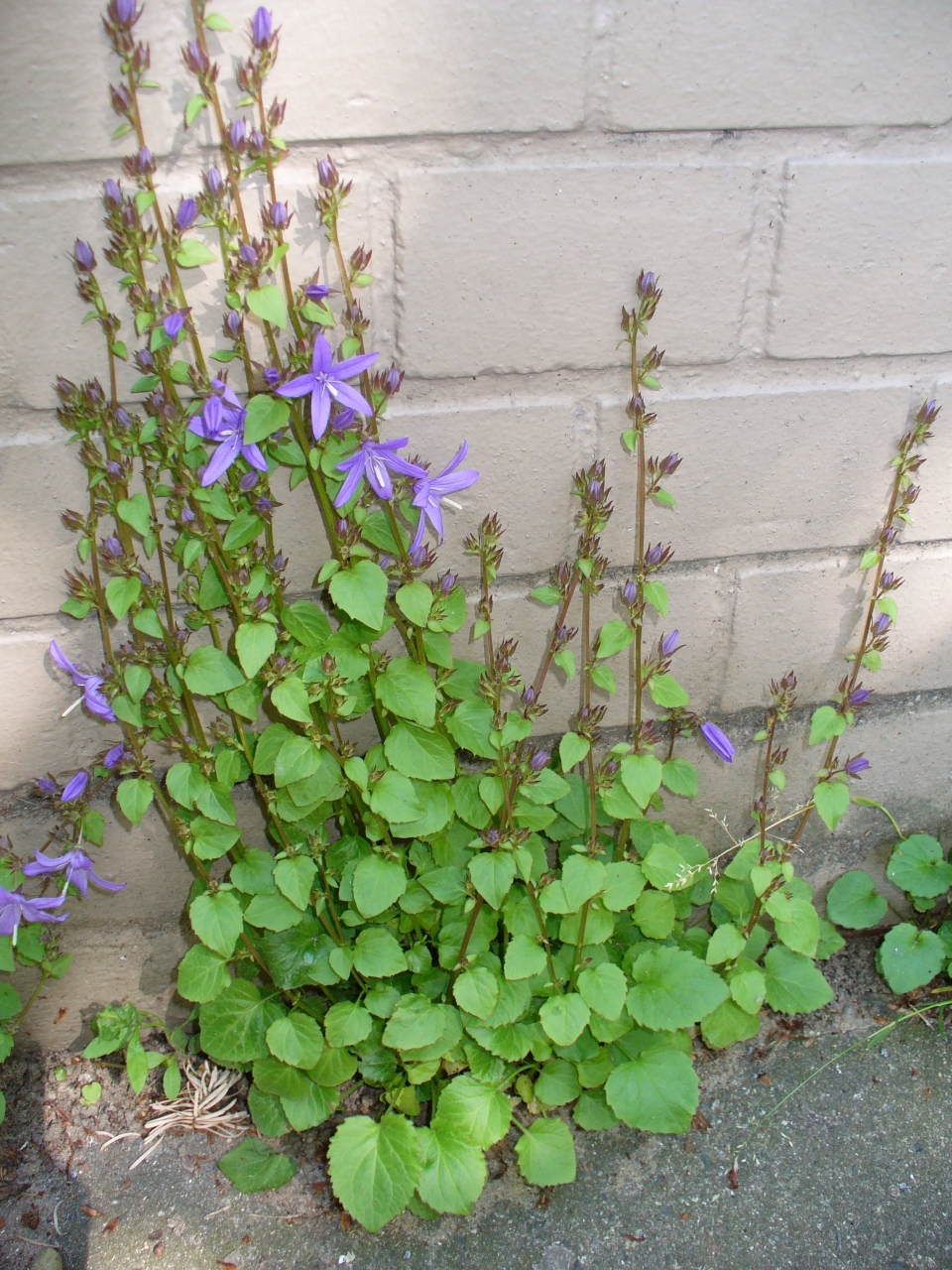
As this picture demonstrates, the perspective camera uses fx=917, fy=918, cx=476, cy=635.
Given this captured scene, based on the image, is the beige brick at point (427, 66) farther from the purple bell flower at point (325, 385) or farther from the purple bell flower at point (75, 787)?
the purple bell flower at point (75, 787)

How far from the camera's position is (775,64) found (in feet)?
4.98

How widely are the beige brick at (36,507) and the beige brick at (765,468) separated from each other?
0.98 m

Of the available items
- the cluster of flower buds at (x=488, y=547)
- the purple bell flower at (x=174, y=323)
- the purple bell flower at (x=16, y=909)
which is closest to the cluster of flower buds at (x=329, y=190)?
the purple bell flower at (x=174, y=323)

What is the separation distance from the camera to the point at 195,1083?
6.90 ft

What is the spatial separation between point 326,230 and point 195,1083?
184cm

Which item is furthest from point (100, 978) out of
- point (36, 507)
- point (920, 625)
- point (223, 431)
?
point (920, 625)

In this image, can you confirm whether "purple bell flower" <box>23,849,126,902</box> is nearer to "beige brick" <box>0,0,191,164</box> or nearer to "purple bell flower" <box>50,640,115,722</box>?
"purple bell flower" <box>50,640,115,722</box>

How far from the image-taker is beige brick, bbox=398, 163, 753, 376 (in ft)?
5.03

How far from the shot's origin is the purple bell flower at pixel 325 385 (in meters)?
1.38

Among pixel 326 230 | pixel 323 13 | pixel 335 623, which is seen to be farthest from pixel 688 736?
pixel 323 13

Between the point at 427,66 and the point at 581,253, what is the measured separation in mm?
378

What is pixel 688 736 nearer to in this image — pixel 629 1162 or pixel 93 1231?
pixel 629 1162

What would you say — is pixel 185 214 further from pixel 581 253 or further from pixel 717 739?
pixel 717 739

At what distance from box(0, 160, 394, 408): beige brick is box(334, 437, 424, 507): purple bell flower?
27 cm
